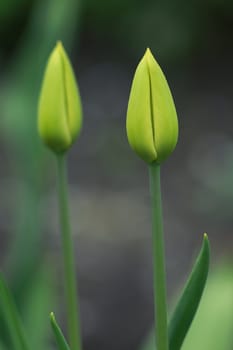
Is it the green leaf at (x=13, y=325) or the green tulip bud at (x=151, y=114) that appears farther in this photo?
the green leaf at (x=13, y=325)

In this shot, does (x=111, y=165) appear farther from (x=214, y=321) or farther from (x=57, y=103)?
(x=57, y=103)

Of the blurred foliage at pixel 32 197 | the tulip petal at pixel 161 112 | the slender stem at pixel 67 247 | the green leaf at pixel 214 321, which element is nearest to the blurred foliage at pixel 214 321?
the green leaf at pixel 214 321

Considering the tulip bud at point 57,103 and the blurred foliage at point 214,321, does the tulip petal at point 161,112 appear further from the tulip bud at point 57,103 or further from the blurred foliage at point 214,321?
the blurred foliage at point 214,321

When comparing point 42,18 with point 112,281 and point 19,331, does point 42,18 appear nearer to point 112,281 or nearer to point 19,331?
point 19,331

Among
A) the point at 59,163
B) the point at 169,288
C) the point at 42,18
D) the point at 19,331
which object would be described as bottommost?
the point at 169,288

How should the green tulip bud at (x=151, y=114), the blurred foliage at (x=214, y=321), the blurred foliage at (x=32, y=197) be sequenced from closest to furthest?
the green tulip bud at (x=151, y=114) < the blurred foliage at (x=32, y=197) < the blurred foliage at (x=214, y=321)

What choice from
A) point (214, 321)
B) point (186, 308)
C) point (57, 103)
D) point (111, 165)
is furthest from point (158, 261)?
point (111, 165)

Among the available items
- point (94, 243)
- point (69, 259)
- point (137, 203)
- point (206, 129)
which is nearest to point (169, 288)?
point (94, 243)
